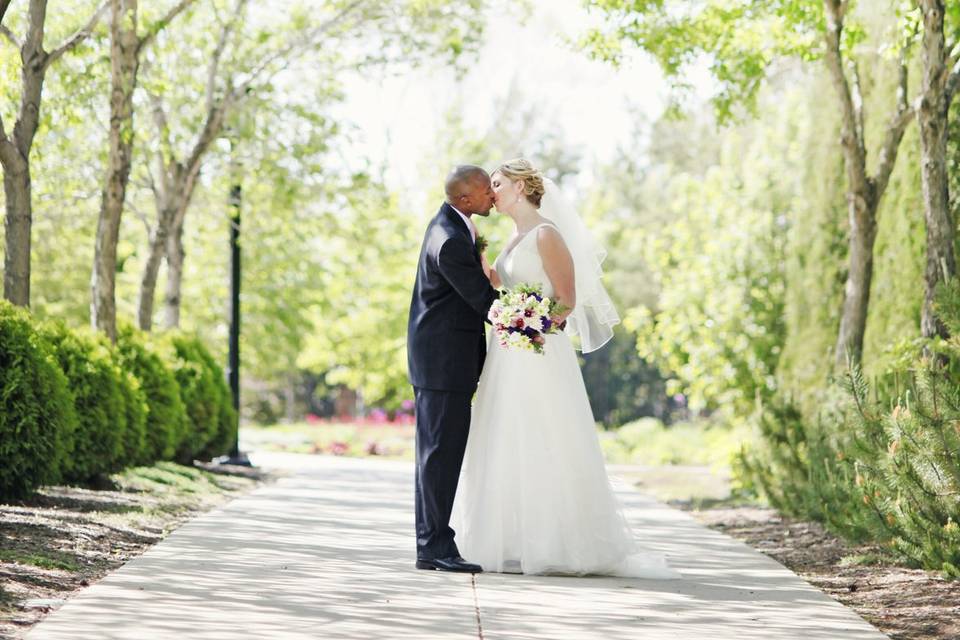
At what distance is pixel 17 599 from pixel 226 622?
131 centimetres

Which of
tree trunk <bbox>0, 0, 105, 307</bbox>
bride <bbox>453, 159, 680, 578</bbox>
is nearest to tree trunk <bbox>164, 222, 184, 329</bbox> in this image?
tree trunk <bbox>0, 0, 105, 307</bbox>

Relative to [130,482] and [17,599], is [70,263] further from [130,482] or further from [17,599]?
[17,599]

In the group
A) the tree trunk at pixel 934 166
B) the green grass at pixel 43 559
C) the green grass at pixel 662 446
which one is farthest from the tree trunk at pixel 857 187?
the green grass at pixel 662 446

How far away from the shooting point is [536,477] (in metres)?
8.78

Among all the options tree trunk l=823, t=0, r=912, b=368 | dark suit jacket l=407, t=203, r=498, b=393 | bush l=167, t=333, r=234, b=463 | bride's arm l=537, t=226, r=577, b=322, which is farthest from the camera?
bush l=167, t=333, r=234, b=463

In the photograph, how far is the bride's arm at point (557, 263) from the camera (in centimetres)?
888

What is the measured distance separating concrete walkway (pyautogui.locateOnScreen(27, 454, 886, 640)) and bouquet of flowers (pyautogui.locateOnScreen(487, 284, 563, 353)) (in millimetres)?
1475

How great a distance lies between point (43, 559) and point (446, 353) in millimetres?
2785

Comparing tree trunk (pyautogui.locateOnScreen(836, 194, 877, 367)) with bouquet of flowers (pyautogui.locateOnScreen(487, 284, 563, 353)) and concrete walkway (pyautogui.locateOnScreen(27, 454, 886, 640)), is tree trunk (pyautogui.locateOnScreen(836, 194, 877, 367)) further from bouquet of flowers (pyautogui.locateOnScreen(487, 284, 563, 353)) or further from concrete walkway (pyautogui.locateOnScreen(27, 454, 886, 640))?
bouquet of flowers (pyautogui.locateOnScreen(487, 284, 563, 353))

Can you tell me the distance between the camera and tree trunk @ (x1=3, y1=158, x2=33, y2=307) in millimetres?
12273

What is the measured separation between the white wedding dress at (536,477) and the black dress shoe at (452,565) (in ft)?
0.39

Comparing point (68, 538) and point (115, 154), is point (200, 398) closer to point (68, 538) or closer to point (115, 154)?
point (115, 154)

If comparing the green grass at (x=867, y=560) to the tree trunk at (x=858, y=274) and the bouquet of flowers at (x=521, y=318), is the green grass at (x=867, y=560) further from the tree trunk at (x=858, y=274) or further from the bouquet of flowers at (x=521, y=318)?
the tree trunk at (x=858, y=274)

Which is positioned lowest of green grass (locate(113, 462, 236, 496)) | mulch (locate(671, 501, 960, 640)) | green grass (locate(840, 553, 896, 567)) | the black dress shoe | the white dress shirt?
mulch (locate(671, 501, 960, 640))
